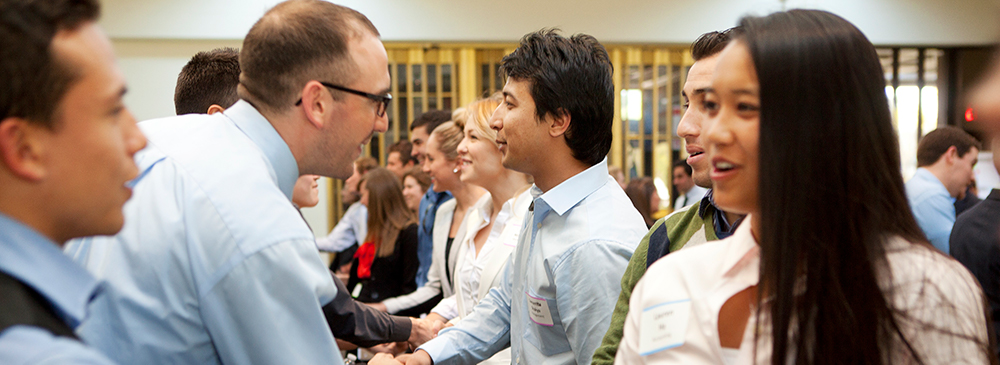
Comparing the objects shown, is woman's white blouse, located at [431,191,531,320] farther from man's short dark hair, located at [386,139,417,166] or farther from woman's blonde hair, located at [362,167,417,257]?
man's short dark hair, located at [386,139,417,166]

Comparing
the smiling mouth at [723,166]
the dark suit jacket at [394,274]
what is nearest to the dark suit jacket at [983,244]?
the smiling mouth at [723,166]

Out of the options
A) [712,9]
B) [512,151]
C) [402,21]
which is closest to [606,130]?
[512,151]

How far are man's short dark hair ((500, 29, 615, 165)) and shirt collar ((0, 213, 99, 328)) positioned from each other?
1354 mm

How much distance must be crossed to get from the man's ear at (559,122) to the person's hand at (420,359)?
0.77 m

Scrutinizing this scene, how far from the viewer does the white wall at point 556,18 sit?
641 cm

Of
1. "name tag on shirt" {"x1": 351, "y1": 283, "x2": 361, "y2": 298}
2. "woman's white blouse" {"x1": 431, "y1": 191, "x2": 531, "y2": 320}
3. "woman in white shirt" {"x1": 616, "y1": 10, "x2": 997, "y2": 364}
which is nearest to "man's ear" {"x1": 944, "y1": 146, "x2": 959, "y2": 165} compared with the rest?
"woman's white blouse" {"x1": 431, "y1": 191, "x2": 531, "y2": 320}

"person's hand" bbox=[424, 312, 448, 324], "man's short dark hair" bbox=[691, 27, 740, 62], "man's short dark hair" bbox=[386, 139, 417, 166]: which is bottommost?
"person's hand" bbox=[424, 312, 448, 324]

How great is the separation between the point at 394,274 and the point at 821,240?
323 cm

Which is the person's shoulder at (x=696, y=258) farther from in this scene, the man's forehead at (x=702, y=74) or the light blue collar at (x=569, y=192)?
the light blue collar at (x=569, y=192)

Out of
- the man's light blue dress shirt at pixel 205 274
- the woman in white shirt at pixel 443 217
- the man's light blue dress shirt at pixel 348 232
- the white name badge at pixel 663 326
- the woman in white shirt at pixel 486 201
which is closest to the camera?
the white name badge at pixel 663 326

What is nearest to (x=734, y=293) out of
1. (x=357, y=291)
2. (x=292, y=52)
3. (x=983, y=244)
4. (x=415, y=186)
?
(x=292, y=52)

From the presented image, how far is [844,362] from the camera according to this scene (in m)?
0.83

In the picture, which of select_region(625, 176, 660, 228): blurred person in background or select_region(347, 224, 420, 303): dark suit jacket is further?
select_region(625, 176, 660, 228): blurred person in background

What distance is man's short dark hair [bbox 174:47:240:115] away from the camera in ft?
6.40
